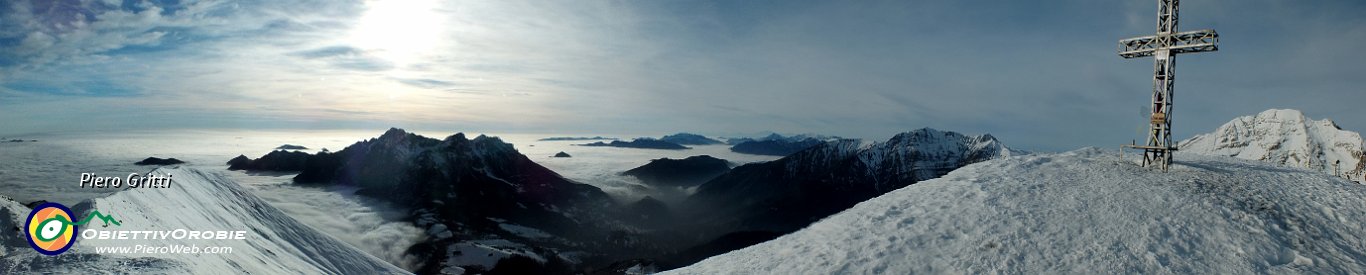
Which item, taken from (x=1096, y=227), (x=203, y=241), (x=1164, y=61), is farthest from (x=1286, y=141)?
(x=203, y=241)

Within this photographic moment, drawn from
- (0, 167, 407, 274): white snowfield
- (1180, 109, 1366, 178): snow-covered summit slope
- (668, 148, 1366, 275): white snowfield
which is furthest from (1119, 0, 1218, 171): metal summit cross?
(1180, 109, 1366, 178): snow-covered summit slope

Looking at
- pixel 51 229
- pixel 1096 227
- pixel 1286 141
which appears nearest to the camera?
pixel 1096 227

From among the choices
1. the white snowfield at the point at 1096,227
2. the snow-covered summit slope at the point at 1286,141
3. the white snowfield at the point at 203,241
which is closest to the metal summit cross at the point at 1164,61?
the white snowfield at the point at 1096,227

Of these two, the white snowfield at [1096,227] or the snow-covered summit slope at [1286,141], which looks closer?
the white snowfield at [1096,227]

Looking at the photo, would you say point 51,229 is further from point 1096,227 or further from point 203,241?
point 1096,227

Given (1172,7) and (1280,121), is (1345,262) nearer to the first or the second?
(1172,7)

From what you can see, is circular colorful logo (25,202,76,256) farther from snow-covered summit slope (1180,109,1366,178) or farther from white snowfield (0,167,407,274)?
snow-covered summit slope (1180,109,1366,178)

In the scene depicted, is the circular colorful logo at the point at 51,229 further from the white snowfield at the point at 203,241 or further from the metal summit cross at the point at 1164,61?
the metal summit cross at the point at 1164,61

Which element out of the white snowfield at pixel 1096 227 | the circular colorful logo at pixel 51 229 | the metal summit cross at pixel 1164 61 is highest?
the metal summit cross at pixel 1164 61
